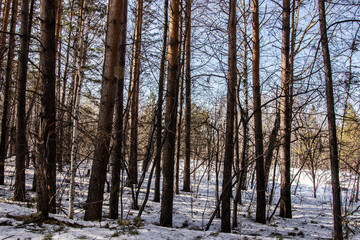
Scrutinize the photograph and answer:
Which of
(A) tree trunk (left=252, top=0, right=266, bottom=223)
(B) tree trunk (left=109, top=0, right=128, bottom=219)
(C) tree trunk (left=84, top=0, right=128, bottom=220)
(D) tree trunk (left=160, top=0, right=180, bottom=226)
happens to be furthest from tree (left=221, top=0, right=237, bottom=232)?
(C) tree trunk (left=84, top=0, right=128, bottom=220)

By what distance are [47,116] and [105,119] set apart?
1.10 meters

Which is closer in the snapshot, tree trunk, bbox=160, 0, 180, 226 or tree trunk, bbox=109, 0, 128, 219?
tree trunk, bbox=160, 0, 180, 226

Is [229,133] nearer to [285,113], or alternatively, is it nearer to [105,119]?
[105,119]

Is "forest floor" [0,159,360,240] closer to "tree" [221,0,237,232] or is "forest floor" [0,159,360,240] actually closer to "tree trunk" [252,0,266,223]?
"tree trunk" [252,0,266,223]

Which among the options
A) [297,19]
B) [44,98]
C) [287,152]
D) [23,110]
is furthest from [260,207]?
[297,19]

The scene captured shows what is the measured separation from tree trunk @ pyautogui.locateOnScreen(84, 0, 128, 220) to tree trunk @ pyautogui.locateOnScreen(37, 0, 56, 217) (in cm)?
71

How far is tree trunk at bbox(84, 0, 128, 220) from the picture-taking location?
4500 mm

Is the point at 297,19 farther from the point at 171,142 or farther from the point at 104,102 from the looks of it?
the point at 104,102

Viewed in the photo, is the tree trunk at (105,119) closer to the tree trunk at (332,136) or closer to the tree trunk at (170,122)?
the tree trunk at (170,122)

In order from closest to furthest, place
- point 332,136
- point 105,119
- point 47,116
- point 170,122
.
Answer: point 47,116 < point 332,136 < point 105,119 < point 170,122

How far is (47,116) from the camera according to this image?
142 inches

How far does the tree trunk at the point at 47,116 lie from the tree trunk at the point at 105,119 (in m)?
0.71

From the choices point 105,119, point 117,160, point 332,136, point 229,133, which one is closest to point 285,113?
point 229,133

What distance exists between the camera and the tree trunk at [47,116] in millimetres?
3330
